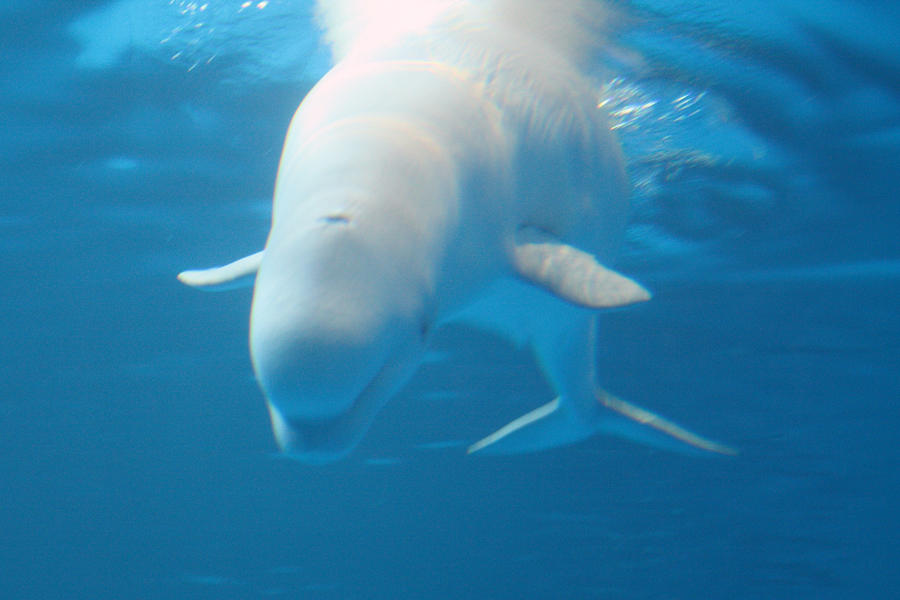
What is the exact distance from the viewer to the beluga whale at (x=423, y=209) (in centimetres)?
231

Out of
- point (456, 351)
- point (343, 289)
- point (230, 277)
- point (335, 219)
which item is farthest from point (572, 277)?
point (456, 351)

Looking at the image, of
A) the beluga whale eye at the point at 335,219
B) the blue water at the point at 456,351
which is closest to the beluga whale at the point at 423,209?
the beluga whale eye at the point at 335,219

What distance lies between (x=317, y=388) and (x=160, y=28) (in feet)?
22.0

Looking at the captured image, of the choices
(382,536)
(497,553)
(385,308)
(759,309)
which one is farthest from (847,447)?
(385,308)

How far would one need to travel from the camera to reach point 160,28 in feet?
25.3

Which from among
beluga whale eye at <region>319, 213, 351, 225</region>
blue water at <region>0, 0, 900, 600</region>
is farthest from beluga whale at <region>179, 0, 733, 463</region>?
blue water at <region>0, 0, 900, 600</region>

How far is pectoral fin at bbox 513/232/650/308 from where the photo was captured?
361cm

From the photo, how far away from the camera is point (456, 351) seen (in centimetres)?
1600

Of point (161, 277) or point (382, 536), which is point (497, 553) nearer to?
point (382, 536)

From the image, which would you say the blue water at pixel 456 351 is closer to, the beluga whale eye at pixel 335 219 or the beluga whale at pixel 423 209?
the beluga whale at pixel 423 209

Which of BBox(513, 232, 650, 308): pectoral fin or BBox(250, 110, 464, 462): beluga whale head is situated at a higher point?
BBox(250, 110, 464, 462): beluga whale head

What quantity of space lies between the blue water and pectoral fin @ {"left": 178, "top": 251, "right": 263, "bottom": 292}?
3.52 metres

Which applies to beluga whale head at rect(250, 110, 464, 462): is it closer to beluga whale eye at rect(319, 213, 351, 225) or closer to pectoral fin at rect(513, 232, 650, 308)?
beluga whale eye at rect(319, 213, 351, 225)

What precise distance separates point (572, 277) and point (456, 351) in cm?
1231
